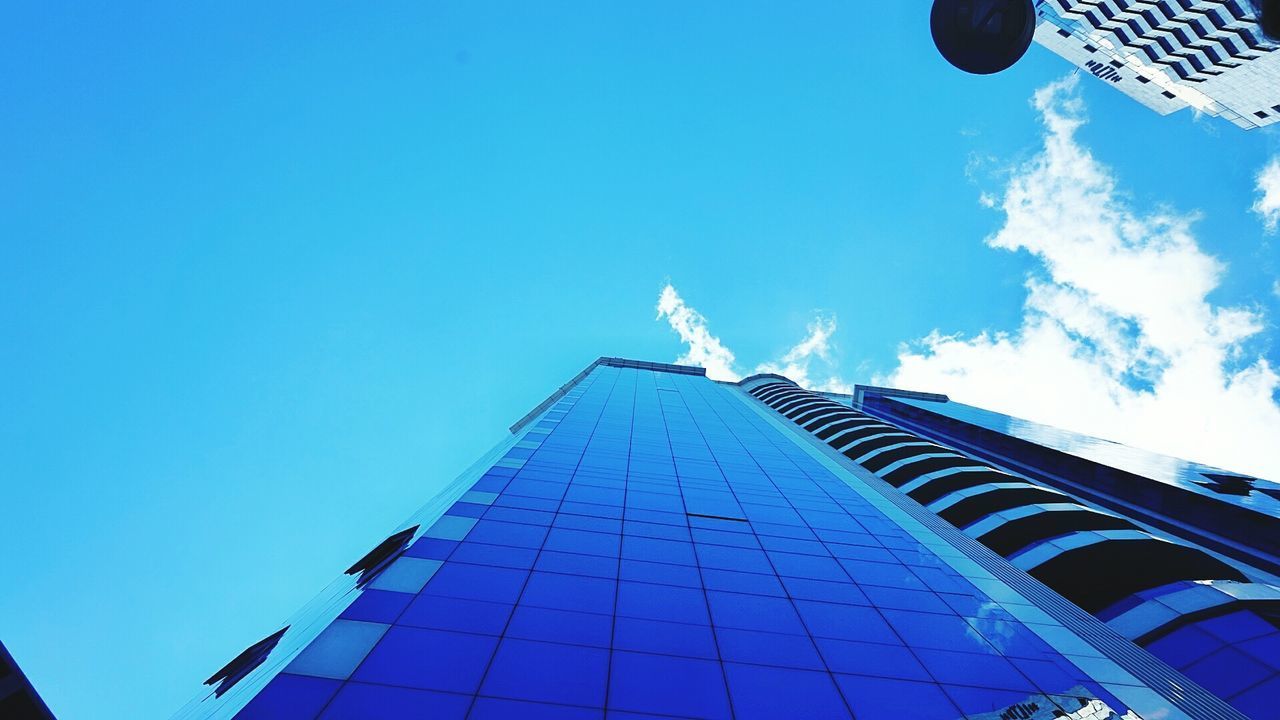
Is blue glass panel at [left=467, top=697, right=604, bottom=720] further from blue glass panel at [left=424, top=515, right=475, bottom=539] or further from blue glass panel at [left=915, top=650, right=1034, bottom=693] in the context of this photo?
blue glass panel at [left=915, top=650, right=1034, bottom=693]

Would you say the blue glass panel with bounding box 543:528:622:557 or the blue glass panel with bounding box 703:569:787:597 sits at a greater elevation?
the blue glass panel with bounding box 543:528:622:557

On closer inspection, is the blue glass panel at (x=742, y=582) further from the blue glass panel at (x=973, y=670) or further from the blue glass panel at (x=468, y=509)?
the blue glass panel at (x=468, y=509)

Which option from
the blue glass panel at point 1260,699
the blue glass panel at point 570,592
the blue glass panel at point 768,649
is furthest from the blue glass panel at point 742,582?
the blue glass panel at point 1260,699

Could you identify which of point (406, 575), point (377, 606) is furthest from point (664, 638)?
point (406, 575)

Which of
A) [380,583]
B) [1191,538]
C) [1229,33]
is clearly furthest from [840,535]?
[1229,33]

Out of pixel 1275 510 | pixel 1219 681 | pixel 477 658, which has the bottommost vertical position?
pixel 1219 681

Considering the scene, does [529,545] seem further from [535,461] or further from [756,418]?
[756,418]

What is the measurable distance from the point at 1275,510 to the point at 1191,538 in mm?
3355

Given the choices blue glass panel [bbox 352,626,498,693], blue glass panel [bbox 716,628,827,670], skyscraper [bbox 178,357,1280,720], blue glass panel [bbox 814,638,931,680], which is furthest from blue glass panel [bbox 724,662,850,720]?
blue glass panel [bbox 352,626,498,693]

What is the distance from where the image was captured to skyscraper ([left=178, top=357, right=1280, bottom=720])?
9.18m

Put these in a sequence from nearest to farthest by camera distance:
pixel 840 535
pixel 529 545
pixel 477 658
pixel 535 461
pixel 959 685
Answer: pixel 477 658, pixel 959 685, pixel 529 545, pixel 840 535, pixel 535 461

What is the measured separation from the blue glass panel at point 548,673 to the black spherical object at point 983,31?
40.8 ft

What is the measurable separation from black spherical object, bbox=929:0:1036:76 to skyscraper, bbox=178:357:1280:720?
37.5ft

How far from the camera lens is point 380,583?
1162 centimetres
